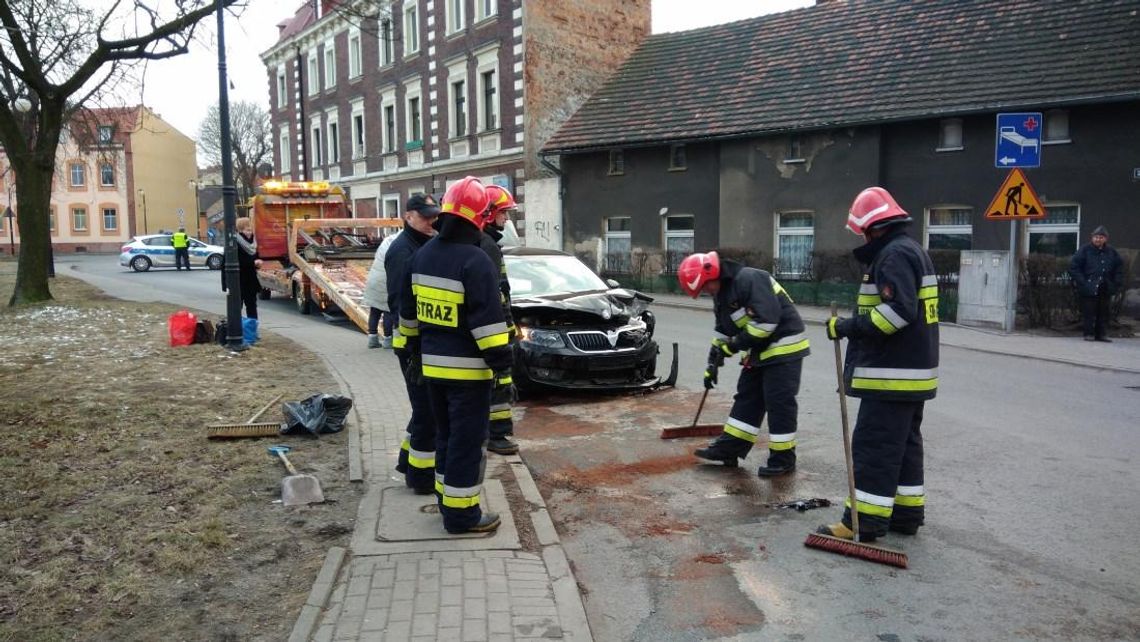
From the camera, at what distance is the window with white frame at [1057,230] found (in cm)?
1664

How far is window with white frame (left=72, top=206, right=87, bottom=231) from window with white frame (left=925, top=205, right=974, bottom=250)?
200 feet

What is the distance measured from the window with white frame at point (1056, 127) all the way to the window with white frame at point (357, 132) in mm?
27904

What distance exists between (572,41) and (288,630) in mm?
26945

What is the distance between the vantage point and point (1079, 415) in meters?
7.96

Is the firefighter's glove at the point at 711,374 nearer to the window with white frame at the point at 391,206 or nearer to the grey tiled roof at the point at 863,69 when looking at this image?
the grey tiled roof at the point at 863,69

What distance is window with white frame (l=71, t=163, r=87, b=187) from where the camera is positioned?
6188 cm

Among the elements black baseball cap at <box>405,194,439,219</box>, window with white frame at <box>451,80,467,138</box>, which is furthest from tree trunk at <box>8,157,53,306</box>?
window with white frame at <box>451,80,467,138</box>

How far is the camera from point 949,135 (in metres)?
18.3

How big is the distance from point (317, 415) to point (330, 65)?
119 ft

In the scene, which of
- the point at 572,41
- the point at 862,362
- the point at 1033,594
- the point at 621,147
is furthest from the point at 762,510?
the point at 572,41

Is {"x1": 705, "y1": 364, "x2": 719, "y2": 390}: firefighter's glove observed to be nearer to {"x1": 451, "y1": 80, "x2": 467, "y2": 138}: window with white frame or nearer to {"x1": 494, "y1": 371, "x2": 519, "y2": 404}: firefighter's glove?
{"x1": 494, "y1": 371, "x2": 519, "y2": 404}: firefighter's glove

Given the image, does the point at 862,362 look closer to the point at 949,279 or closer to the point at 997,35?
the point at 949,279

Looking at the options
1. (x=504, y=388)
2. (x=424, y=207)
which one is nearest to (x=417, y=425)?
(x=504, y=388)

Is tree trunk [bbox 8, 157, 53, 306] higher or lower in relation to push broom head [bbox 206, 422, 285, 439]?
higher
